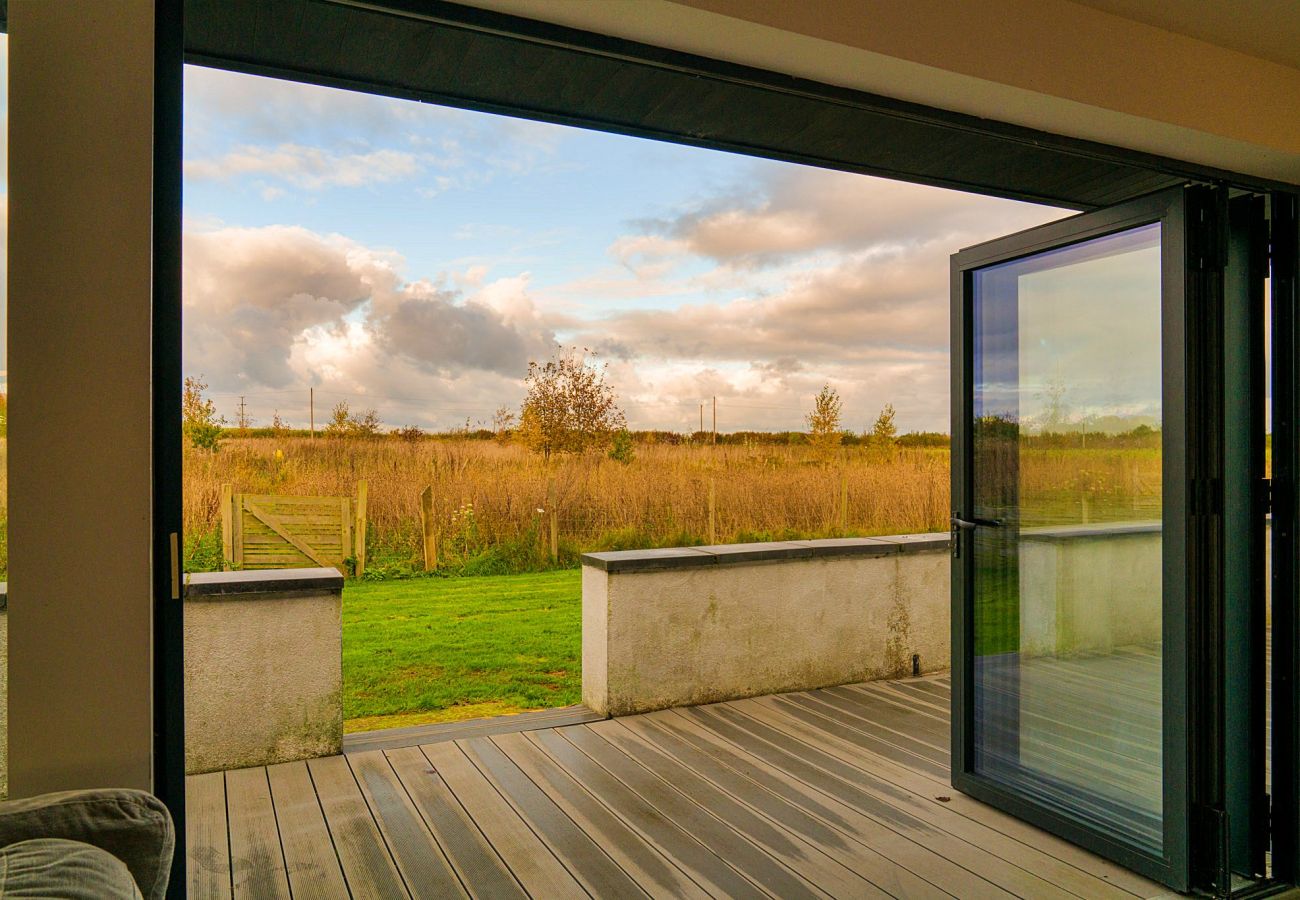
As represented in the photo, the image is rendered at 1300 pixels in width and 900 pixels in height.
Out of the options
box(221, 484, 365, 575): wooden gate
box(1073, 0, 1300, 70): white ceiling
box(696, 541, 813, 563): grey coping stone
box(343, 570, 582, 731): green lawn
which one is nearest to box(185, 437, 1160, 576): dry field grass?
box(221, 484, 365, 575): wooden gate

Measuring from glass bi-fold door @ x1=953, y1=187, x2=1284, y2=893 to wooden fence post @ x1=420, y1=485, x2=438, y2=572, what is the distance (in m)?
4.89

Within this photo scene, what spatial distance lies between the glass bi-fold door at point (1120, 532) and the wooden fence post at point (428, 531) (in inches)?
192

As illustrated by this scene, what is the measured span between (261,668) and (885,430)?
6332 mm

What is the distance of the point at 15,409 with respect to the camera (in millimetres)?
1130

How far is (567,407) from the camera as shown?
754cm

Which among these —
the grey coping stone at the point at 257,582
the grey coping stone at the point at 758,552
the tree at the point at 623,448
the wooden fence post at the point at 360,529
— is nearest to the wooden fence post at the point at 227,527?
the wooden fence post at the point at 360,529

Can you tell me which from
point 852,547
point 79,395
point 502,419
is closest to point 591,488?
point 502,419

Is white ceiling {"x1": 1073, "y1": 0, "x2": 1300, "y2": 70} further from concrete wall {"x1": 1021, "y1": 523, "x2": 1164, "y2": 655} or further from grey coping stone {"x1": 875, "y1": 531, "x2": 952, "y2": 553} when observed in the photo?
grey coping stone {"x1": 875, "y1": 531, "x2": 952, "y2": 553}

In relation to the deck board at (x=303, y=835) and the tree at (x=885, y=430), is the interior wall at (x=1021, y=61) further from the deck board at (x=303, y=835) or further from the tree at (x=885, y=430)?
the tree at (x=885, y=430)

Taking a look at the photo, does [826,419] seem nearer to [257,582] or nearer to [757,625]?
[757,625]

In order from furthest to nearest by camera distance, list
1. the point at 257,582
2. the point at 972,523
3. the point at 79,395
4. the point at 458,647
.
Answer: the point at 458,647 < the point at 257,582 < the point at 972,523 < the point at 79,395

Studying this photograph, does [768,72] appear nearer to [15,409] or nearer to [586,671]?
[15,409]

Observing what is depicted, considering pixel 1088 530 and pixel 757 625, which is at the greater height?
pixel 1088 530

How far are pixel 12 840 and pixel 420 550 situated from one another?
5.93 m
